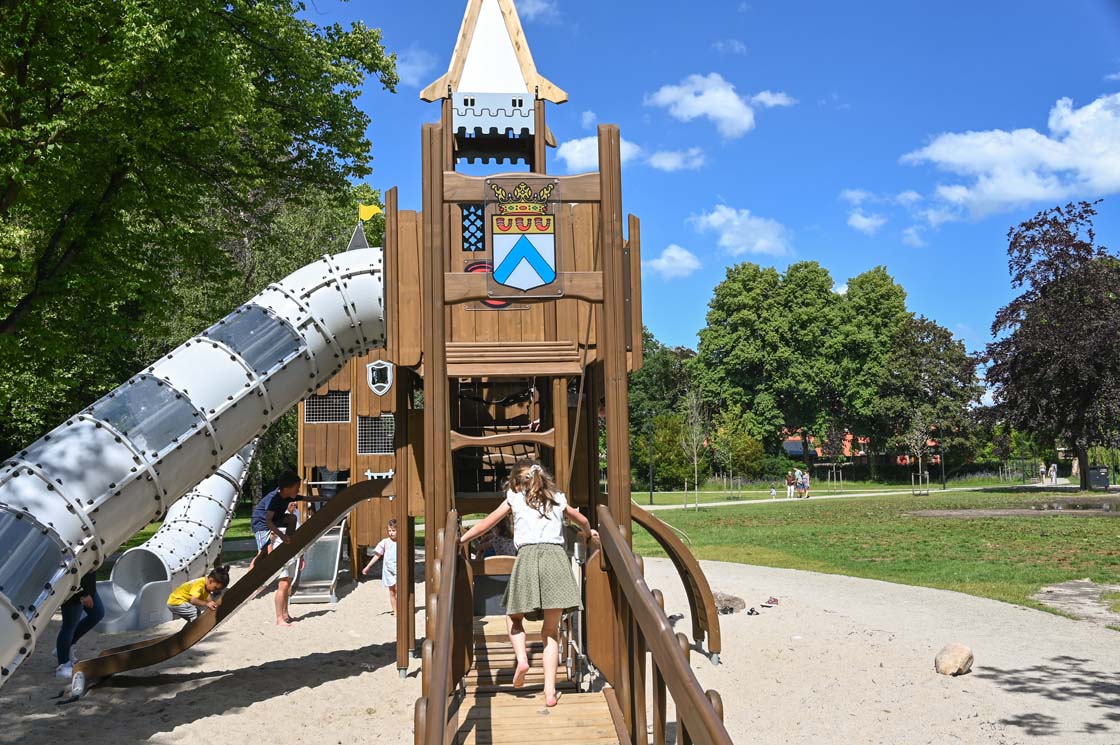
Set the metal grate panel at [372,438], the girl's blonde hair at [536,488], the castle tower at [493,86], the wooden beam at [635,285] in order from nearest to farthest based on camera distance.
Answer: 1. the girl's blonde hair at [536,488]
2. the wooden beam at [635,285]
3. the castle tower at [493,86]
4. the metal grate panel at [372,438]

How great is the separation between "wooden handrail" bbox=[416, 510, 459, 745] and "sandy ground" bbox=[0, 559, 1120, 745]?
2667mm

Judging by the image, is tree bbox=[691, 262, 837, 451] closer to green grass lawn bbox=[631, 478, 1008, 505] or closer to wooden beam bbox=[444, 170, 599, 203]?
green grass lawn bbox=[631, 478, 1008, 505]

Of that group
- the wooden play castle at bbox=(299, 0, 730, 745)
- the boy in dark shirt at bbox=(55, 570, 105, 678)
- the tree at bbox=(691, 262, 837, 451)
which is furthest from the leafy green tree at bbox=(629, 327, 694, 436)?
the boy in dark shirt at bbox=(55, 570, 105, 678)

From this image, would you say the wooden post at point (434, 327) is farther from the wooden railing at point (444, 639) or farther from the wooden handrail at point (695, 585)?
the wooden handrail at point (695, 585)

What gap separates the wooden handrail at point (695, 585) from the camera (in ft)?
27.9

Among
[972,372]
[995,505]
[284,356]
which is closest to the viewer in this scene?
[284,356]

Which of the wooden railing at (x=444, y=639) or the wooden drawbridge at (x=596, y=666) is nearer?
the wooden railing at (x=444, y=639)

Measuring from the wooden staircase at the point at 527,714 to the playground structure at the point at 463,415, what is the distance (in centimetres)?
2

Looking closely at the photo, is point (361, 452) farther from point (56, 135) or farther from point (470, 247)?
point (470, 247)

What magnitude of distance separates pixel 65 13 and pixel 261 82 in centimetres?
553

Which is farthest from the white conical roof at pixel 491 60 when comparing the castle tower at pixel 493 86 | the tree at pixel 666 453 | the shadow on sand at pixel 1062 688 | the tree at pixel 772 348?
the tree at pixel 772 348

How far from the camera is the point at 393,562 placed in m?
12.1

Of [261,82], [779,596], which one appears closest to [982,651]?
[779,596]

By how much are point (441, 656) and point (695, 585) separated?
5.72 m
